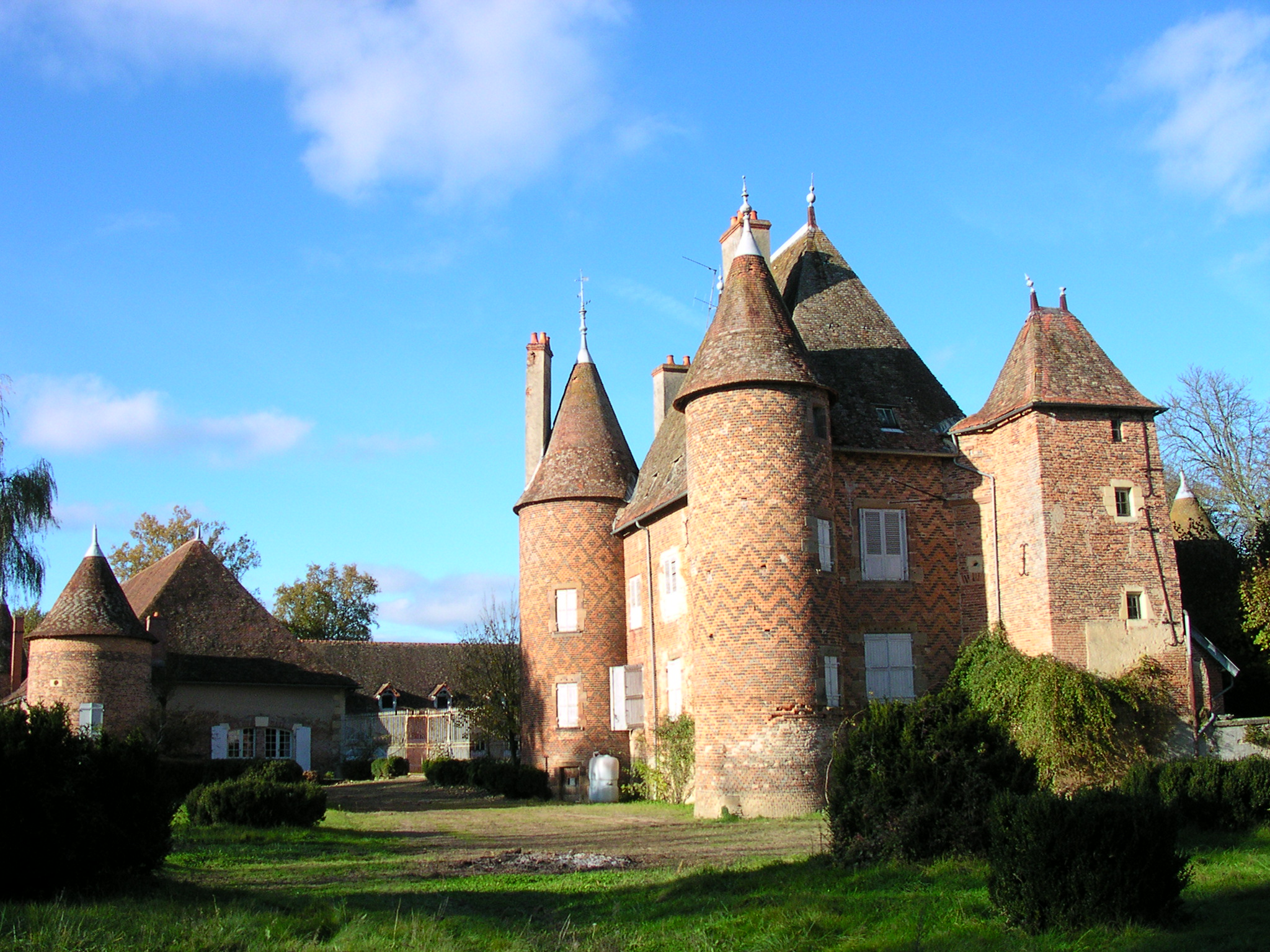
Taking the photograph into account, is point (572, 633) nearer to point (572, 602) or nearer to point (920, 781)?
point (572, 602)

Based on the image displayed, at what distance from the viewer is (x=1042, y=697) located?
66.5 feet

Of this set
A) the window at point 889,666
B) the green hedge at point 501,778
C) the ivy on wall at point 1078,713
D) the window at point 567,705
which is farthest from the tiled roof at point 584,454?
the ivy on wall at point 1078,713

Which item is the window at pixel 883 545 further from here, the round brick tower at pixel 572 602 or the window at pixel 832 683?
the round brick tower at pixel 572 602

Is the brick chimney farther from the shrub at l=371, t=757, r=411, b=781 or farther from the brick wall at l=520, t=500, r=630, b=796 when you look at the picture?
the brick wall at l=520, t=500, r=630, b=796

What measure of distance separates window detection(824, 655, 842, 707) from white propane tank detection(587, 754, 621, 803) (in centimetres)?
776

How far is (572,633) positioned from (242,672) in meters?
12.9

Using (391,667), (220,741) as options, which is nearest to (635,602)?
(220,741)

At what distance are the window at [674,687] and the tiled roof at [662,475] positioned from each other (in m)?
3.35

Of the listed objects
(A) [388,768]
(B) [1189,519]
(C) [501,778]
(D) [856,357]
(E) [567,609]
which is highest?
(D) [856,357]

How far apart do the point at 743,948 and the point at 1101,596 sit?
582 inches

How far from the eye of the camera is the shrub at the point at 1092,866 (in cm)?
882

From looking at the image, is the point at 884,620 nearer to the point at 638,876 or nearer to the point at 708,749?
the point at 708,749

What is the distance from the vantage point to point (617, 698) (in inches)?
1111

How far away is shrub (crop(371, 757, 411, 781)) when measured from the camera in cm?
4284
